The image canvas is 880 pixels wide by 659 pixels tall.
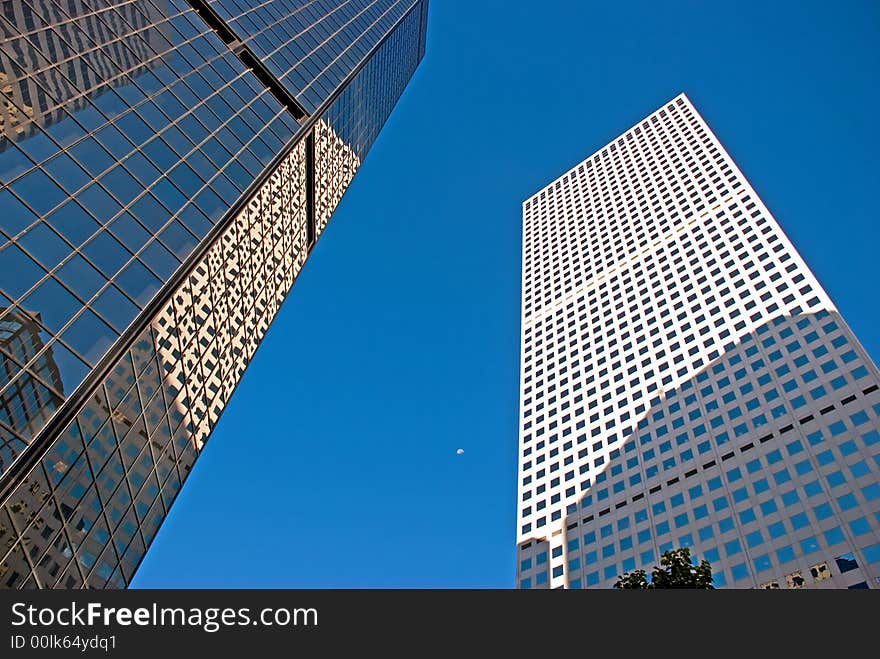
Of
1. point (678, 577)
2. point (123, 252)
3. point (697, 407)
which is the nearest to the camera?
point (678, 577)

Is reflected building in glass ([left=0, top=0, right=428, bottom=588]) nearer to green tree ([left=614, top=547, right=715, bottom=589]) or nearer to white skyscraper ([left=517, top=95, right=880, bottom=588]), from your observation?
green tree ([left=614, top=547, right=715, bottom=589])

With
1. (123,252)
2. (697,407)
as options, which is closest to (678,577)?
(123,252)

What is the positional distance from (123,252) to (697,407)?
196ft

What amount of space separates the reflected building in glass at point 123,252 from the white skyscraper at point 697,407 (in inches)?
1551

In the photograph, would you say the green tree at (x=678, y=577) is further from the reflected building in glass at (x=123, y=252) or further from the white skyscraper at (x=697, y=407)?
the white skyscraper at (x=697, y=407)

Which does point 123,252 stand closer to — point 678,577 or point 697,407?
point 678,577

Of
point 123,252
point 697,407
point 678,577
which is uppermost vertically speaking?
point 697,407

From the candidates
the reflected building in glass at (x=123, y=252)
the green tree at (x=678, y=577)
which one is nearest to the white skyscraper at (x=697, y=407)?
the green tree at (x=678, y=577)

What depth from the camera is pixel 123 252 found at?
2727cm

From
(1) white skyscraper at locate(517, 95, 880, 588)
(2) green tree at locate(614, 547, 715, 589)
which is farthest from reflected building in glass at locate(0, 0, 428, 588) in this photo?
(1) white skyscraper at locate(517, 95, 880, 588)

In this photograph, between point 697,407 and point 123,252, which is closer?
point 123,252
